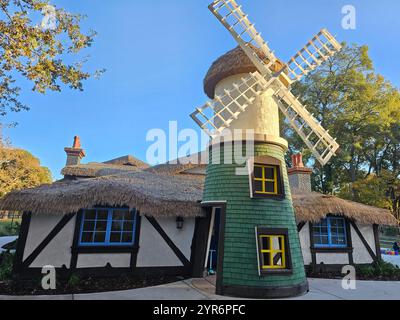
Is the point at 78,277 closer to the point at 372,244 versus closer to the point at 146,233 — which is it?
the point at 146,233

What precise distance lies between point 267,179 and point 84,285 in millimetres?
5004

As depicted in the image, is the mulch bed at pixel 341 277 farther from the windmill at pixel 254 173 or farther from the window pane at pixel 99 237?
the window pane at pixel 99 237

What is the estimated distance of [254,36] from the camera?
6.60m

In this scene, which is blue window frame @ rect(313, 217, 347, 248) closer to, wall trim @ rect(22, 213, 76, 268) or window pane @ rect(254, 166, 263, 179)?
window pane @ rect(254, 166, 263, 179)

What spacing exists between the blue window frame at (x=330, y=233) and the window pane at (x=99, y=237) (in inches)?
264

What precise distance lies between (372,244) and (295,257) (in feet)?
17.8

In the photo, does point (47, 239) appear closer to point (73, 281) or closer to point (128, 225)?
point (73, 281)

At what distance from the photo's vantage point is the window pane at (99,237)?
6.84 meters

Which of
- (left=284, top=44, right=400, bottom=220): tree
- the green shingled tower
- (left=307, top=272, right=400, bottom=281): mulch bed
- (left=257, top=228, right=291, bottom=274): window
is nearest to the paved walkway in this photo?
the green shingled tower

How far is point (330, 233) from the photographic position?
872 cm

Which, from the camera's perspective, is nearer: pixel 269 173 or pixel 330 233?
pixel 269 173

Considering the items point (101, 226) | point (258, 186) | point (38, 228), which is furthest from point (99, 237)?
point (258, 186)

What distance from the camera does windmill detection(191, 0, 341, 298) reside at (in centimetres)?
527
